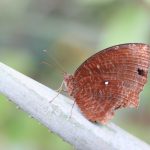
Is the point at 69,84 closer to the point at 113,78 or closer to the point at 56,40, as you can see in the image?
the point at 113,78

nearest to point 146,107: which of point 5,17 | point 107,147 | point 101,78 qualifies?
point 101,78

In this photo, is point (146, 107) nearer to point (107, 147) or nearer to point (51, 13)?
point (51, 13)

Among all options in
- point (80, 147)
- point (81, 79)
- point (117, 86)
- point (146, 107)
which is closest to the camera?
point (80, 147)

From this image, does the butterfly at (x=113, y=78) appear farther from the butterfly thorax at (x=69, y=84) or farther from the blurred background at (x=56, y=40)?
the blurred background at (x=56, y=40)

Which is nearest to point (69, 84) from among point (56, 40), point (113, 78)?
point (113, 78)

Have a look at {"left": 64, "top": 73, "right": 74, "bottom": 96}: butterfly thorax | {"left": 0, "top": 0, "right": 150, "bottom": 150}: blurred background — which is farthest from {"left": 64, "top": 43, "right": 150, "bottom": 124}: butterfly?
{"left": 0, "top": 0, "right": 150, "bottom": 150}: blurred background

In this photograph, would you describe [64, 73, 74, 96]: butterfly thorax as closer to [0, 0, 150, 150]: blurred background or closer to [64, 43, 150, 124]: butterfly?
[64, 43, 150, 124]: butterfly
